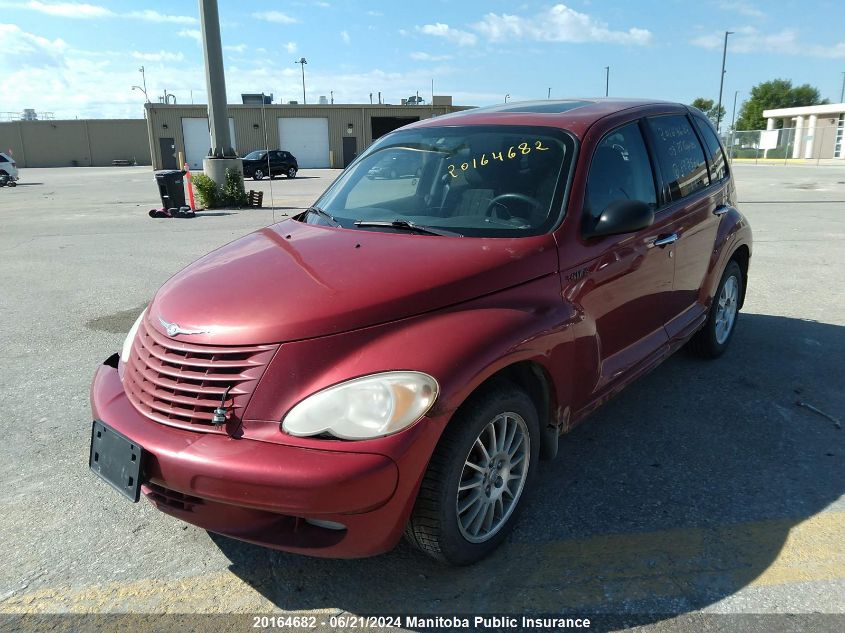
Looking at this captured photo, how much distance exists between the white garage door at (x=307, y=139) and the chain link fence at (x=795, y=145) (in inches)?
1169

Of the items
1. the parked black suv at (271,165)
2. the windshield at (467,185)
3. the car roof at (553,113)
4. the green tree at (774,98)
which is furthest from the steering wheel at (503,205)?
the green tree at (774,98)

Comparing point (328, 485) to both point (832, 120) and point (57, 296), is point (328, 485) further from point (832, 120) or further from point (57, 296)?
point (832, 120)

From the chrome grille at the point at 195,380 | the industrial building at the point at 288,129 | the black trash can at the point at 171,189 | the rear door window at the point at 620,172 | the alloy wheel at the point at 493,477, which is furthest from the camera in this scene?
the industrial building at the point at 288,129

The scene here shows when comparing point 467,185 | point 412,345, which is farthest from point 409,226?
point 412,345

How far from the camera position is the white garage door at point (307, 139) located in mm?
51219

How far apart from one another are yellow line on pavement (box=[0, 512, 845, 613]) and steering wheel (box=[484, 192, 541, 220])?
1538 millimetres

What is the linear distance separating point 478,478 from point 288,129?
52117mm

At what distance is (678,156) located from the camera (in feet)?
13.7

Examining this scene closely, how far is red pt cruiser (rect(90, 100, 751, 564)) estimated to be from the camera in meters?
2.23

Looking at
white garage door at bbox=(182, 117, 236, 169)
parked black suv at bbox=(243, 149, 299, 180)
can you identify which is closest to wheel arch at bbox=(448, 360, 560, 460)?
parked black suv at bbox=(243, 149, 299, 180)

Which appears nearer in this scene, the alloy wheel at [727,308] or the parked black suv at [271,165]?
the alloy wheel at [727,308]

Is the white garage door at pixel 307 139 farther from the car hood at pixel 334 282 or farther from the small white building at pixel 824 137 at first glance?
the car hood at pixel 334 282

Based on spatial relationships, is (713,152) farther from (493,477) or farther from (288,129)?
(288,129)

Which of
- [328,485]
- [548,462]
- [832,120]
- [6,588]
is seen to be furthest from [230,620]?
[832,120]
